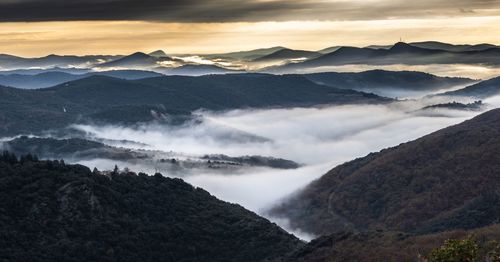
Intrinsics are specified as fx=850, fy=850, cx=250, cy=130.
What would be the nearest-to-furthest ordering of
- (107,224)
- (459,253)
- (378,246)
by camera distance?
(459,253), (378,246), (107,224)

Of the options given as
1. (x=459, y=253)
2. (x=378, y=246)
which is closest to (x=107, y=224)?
(x=378, y=246)

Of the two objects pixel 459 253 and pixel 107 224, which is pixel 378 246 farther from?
pixel 459 253

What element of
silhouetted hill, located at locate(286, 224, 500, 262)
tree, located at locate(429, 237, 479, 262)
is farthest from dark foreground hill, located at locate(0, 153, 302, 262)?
tree, located at locate(429, 237, 479, 262)

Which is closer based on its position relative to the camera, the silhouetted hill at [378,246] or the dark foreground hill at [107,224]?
the silhouetted hill at [378,246]

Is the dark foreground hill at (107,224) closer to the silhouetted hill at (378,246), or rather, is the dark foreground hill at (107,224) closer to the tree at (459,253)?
the silhouetted hill at (378,246)

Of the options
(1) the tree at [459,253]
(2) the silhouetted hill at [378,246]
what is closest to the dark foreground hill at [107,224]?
(2) the silhouetted hill at [378,246]

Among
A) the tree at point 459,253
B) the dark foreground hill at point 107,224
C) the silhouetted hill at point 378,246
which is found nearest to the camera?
the tree at point 459,253

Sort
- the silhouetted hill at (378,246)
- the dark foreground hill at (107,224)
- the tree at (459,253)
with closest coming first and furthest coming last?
the tree at (459,253)
the silhouetted hill at (378,246)
the dark foreground hill at (107,224)

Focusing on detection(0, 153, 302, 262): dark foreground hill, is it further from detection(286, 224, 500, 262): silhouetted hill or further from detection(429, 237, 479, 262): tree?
detection(429, 237, 479, 262): tree

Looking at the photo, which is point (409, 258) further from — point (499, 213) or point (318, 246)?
point (499, 213)

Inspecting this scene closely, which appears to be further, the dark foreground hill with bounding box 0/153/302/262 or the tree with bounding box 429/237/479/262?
the dark foreground hill with bounding box 0/153/302/262
